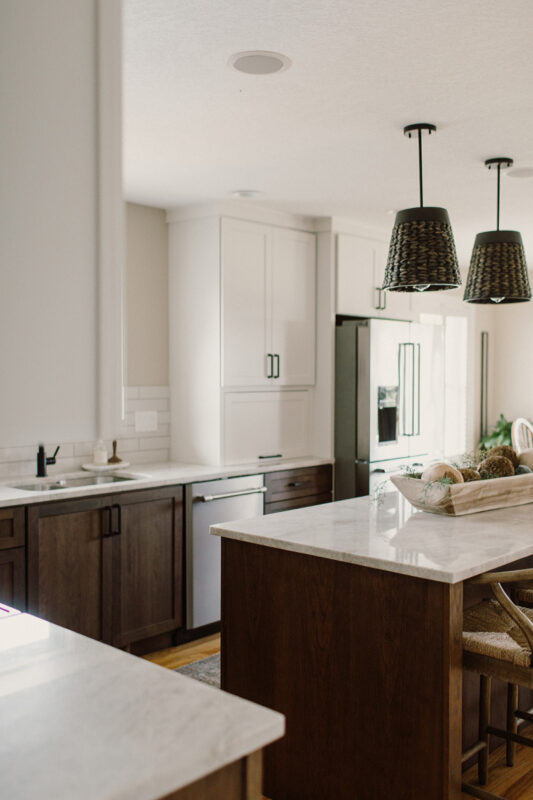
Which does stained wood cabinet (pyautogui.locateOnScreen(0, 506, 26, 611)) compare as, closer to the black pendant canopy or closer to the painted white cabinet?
the black pendant canopy

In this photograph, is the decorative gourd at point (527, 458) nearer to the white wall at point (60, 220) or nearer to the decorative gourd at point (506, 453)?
the decorative gourd at point (506, 453)

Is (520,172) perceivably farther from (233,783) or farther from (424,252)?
(233,783)

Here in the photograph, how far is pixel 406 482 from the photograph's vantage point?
283 cm

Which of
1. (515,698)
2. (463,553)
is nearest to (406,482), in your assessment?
(463,553)

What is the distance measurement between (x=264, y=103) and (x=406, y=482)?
1.53 meters

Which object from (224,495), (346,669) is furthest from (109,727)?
(224,495)

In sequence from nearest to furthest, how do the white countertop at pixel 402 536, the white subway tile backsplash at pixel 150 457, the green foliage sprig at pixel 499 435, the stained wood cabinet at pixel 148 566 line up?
1. the white countertop at pixel 402 536
2. the stained wood cabinet at pixel 148 566
3. the white subway tile backsplash at pixel 150 457
4. the green foliage sprig at pixel 499 435

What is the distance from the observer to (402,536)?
8.07 feet

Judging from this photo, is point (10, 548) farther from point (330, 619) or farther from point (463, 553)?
point (463, 553)

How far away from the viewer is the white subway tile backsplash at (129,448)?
3902 millimetres

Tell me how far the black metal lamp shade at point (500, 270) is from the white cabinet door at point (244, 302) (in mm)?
1660

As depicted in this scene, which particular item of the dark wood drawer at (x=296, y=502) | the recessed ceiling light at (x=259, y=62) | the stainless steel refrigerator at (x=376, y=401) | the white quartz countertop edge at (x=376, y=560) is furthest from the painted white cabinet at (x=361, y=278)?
the white quartz countertop edge at (x=376, y=560)

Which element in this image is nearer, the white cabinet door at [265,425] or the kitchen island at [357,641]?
the kitchen island at [357,641]

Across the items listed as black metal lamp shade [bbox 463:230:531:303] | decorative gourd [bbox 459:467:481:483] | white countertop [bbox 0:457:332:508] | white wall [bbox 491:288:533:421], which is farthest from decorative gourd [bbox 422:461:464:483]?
white wall [bbox 491:288:533:421]
